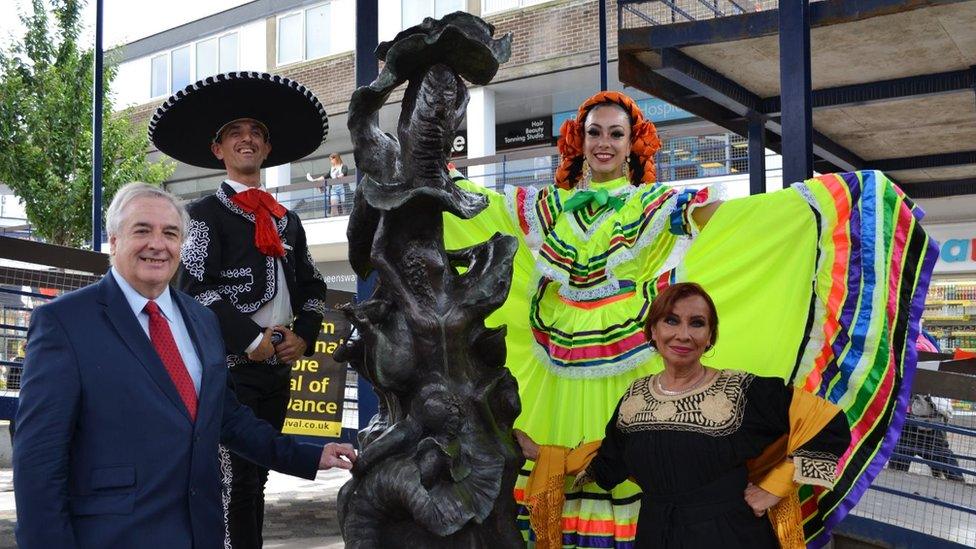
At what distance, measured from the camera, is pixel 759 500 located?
A: 8.17 ft

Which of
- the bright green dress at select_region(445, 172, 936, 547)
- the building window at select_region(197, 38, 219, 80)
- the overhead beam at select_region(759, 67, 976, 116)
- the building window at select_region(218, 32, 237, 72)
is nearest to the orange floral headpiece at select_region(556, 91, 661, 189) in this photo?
the bright green dress at select_region(445, 172, 936, 547)

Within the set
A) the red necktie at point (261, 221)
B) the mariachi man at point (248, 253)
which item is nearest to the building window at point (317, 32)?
the mariachi man at point (248, 253)

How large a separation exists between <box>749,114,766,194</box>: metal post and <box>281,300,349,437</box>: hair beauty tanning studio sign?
10.2 feet

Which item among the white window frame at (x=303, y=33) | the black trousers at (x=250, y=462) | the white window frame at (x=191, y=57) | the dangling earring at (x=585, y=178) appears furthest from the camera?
the white window frame at (x=191, y=57)

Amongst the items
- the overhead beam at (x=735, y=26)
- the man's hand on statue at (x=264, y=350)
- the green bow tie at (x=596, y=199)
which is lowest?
the man's hand on statue at (x=264, y=350)

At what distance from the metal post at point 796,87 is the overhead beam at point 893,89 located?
8.56 ft

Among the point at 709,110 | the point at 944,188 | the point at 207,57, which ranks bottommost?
Answer: the point at 944,188

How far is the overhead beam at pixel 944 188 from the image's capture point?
9.47 meters

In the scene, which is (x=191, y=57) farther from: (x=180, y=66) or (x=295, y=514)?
(x=295, y=514)

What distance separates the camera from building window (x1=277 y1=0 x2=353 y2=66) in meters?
21.1

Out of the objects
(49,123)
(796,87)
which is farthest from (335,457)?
(49,123)

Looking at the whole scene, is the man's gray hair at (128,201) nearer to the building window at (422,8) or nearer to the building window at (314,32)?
the building window at (422,8)

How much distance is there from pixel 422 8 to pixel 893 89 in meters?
13.9

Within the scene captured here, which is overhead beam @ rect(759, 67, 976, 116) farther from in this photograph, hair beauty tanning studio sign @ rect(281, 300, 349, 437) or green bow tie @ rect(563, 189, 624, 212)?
green bow tie @ rect(563, 189, 624, 212)
